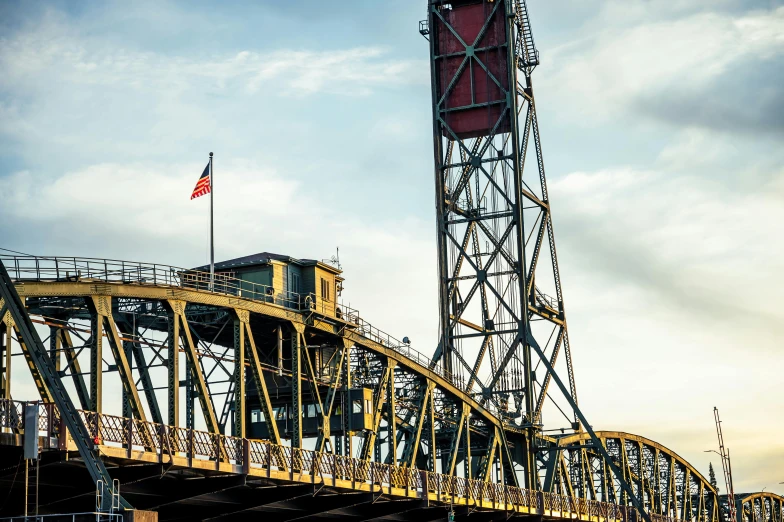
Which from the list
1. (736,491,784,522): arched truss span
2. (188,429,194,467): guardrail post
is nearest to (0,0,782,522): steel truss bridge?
(188,429,194,467): guardrail post

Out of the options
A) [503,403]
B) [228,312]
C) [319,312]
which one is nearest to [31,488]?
[228,312]

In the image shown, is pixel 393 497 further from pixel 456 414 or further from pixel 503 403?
pixel 503 403

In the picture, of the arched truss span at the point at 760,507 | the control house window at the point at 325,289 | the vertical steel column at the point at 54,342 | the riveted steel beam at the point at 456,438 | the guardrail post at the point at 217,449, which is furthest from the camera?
the arched truss span at the point at 760,507

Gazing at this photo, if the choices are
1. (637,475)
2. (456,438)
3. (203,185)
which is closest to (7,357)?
(203,185)

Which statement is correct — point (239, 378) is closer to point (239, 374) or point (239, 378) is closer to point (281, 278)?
point (239, 374)

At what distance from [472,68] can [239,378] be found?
1781 inches

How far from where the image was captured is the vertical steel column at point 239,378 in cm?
6247

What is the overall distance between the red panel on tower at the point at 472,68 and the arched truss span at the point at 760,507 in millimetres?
81853

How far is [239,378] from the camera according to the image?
63000 mm

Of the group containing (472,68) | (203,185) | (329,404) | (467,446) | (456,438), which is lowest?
(467,446)

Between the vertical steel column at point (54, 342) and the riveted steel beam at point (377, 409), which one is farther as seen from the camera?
the riveted steel beam at point (377, 409)

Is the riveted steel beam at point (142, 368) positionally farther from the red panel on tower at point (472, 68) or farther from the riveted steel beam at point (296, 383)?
the red panel on tower at point (472, 68)

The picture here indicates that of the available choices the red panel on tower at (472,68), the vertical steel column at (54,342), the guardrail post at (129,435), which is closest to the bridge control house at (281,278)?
the vertical steel column at (54,342)

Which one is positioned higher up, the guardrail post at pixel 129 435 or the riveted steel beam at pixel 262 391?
the riveted steel beam at pixel 262 391
